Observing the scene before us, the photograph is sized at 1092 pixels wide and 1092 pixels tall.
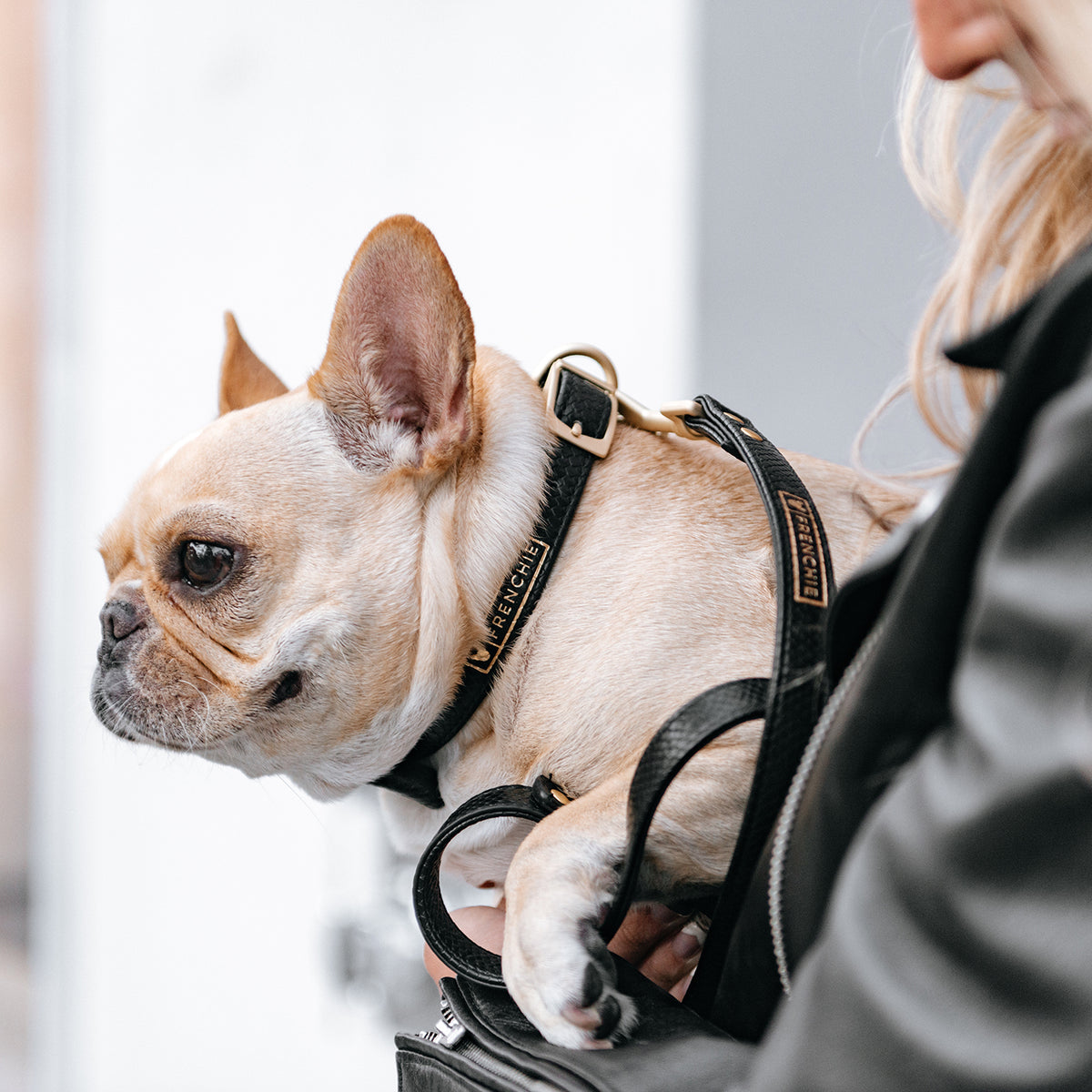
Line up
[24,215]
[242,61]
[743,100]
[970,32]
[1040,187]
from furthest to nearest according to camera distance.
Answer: [24,215], [242,61], [743,100], [1040,187], [970,32]

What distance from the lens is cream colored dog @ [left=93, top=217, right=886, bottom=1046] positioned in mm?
723

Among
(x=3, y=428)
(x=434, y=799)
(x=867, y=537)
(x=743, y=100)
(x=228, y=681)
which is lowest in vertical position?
(x=3, y=428)

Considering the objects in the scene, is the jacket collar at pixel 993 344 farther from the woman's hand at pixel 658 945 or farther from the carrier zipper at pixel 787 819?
the woman's hand at pixel 658 945

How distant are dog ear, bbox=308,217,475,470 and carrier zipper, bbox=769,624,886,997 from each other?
17.4 inches

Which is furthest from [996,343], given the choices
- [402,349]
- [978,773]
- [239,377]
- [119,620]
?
[239,377]

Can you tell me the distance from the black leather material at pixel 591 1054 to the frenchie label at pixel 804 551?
22 cm

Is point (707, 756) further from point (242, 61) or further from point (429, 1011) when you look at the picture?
point (242, 61)

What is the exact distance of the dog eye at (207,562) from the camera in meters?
0.80

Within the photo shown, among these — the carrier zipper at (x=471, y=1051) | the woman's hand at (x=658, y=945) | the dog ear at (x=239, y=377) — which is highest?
the dog ear at (x=239, y=377)

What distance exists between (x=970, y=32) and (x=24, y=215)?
2894mm

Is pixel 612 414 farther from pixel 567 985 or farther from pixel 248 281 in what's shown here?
pixel 248 281

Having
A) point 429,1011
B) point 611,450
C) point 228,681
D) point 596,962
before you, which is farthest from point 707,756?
point 429,1011

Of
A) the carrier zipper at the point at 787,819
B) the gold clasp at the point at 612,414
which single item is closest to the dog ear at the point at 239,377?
the gold clasp at the point at 612,414

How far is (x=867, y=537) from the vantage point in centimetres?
76
